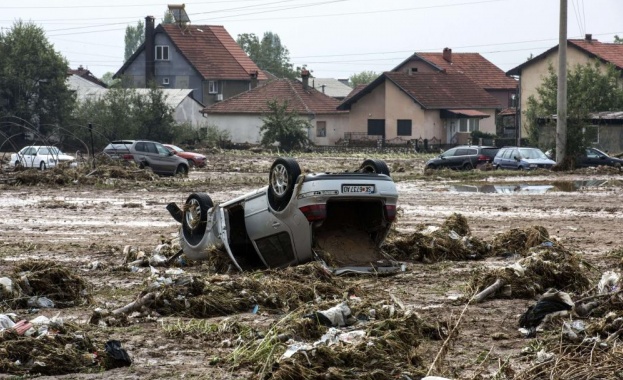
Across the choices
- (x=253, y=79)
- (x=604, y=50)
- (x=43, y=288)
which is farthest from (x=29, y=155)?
(x=253, y=79)

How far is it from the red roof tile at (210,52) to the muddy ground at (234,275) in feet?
186

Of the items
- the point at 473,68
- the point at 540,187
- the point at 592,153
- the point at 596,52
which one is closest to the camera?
the point at 540,187

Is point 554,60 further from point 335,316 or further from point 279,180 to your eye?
point 335,316

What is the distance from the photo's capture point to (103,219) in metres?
25.1

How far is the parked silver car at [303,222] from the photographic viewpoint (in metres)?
14.3

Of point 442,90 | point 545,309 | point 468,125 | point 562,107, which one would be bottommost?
point 545,309

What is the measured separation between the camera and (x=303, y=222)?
46.9 feet

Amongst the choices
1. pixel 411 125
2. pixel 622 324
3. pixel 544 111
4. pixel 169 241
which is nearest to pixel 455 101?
pixel 411 125

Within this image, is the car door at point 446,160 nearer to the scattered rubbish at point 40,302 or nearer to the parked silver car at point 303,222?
the parked silver car at point 303,222

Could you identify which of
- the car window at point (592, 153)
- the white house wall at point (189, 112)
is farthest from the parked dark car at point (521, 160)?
the white house wall at point (189, 112)

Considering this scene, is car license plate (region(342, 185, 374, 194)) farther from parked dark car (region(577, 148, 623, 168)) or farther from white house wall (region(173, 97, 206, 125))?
white house wall (region(173, 97, 206, 125))

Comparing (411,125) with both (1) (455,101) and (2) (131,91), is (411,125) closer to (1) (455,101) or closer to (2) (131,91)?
(1) (455,101)

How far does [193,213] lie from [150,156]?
1192 inches

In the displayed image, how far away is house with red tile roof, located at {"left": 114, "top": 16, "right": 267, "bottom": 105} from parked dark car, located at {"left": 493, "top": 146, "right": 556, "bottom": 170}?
2041 inches
